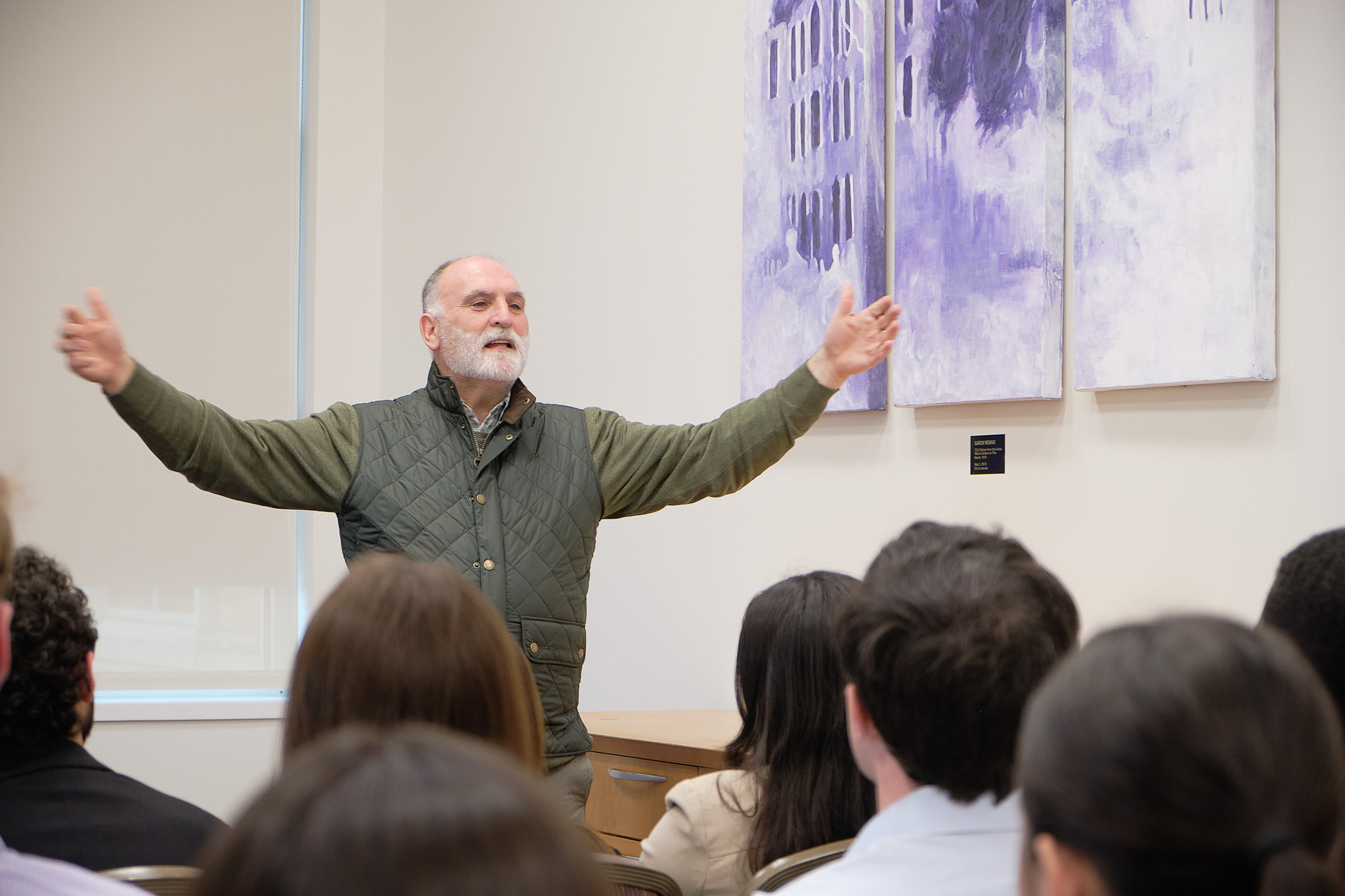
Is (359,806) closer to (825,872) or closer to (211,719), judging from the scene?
(825,872)

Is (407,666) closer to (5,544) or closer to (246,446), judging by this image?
(5,544)

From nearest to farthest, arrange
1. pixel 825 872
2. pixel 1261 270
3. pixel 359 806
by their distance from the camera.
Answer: pixel 359 806
pixel 825 872
pixel 1261 270

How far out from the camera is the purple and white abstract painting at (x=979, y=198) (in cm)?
279

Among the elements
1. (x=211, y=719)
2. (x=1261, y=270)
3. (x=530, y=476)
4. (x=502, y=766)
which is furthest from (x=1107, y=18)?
(x=211, y=719)

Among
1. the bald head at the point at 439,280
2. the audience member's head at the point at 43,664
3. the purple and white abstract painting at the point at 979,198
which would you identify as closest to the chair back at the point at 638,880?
the audience member's head at the point at 43,664

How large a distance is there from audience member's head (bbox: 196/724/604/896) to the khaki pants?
208 centimetres

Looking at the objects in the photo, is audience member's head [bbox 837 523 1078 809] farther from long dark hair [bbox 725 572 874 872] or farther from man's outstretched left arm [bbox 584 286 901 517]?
man's outstretched left arm [bbox 584 286 901 517]

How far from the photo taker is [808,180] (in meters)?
3.39

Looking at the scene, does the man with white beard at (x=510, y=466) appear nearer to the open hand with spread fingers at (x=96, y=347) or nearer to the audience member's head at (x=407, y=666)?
the open hand with spread fingers at (x=96, y=347)

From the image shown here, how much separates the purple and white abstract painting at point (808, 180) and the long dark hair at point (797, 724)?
5.00 ft

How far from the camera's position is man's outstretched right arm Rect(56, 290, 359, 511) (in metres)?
2.33

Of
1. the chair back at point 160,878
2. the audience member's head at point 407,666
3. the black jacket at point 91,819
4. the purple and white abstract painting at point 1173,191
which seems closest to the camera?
the audience member's head at point 407,666

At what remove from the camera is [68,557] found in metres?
4.64

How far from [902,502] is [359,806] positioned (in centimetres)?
275
